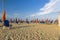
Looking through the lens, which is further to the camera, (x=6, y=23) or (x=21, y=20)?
(x=21, y=20)

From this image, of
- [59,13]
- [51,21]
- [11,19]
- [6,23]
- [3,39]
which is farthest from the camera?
[11,19]

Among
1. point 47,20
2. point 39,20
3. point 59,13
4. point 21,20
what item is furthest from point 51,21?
point 59,13

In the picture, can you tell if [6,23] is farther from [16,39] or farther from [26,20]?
[26,20]

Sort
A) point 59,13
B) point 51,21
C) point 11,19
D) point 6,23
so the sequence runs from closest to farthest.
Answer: point 6,23, point 59,13, point 51,21, point 11,19

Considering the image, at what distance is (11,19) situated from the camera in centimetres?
4044

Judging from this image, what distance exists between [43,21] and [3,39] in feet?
118

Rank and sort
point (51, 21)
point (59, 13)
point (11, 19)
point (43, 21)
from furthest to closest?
point (43, 21) → point (11, 19) → point (51, 21) → point (59, 13)

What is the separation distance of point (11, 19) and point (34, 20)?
27.0 feet

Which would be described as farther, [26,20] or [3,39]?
[26,20]

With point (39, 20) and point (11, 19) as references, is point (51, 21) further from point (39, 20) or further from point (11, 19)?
point (11, 19)

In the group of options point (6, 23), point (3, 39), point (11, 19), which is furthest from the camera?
point (11, 19)

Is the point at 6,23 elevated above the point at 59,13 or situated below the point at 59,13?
below

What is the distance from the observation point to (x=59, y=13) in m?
21.9

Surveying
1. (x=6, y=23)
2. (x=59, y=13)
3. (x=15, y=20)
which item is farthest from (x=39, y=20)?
(x=6, y=23)
